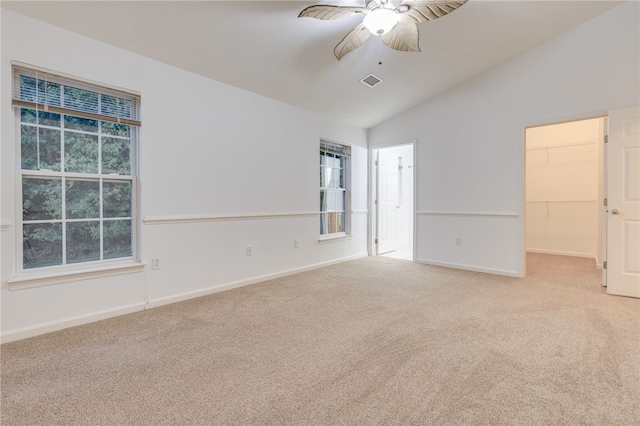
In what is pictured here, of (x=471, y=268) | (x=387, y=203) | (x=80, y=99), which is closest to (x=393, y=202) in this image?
(x=387, y=203)

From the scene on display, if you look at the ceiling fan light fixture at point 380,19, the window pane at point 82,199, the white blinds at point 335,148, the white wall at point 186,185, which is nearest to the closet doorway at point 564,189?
the white blinds at point 335,148

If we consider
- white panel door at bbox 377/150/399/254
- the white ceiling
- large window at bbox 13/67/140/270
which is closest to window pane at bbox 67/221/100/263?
large window at bbox 13/67/140/270

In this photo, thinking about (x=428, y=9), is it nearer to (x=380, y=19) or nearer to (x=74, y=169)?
(x=380, y=19)

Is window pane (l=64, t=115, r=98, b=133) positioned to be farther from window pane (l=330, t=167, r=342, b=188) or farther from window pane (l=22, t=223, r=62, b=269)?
window pane (l=330, t=167, r=342, b=188)

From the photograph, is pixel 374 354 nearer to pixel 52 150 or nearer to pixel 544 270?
pixel 52 150

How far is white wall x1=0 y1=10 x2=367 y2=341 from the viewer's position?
90.0 inches

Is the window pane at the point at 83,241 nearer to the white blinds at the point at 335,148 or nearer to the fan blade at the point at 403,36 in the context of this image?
the fan blade at the point at 403,36

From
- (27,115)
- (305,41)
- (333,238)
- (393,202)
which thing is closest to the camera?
(27,115)

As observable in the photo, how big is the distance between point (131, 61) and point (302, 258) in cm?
305

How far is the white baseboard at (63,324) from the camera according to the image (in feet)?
7.33

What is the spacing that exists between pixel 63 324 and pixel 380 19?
3397mm

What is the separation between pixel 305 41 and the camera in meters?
3.02

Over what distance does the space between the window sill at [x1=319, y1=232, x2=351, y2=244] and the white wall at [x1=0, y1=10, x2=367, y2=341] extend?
11 cm

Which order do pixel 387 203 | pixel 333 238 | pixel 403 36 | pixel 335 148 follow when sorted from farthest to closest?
pixel 387 203, pixel 335 148, pixel 333 238, pixel 403 36
